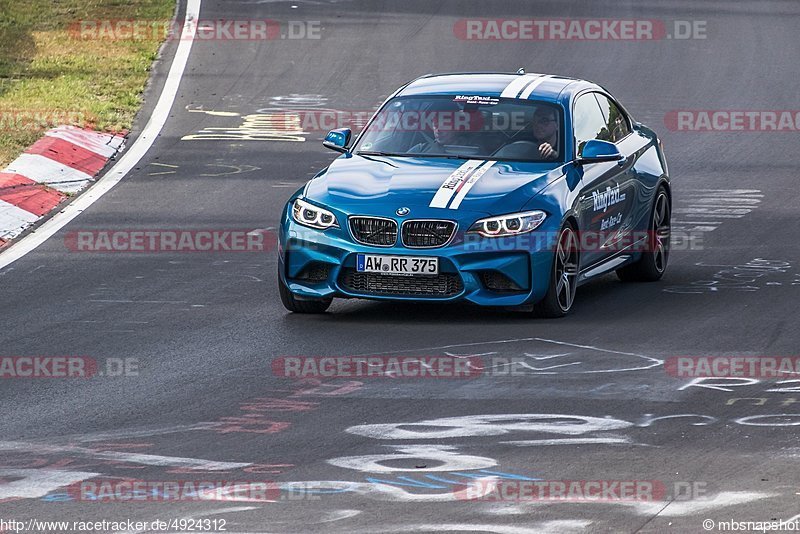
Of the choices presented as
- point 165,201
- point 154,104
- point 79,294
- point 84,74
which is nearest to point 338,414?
point 79,294

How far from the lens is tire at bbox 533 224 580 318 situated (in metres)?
11.5

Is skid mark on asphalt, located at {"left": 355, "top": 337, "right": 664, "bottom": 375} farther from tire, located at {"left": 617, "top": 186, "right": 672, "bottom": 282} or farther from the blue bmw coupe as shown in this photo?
tire, located at {"left": 617, "top": 186, "right": 672, "bottom": 282}

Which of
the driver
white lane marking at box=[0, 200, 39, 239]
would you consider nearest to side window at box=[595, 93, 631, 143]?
the driver

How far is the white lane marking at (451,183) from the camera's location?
11312 mm

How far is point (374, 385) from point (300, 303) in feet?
7.47

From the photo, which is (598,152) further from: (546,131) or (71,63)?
(71,63)

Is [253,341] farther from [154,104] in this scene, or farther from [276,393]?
[154,104]

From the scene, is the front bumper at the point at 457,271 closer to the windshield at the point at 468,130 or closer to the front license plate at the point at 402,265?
the front license plate at the point at 402,265

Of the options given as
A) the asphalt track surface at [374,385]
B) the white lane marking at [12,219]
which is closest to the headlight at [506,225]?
the asphalt track surface at [374,385]

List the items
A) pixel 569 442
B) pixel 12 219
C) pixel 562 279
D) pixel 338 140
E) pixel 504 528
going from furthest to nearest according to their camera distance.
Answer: pixel 12 219 → pixel 338 140 → pixel 562 279 → pixel 569 442 → pixel 504 528

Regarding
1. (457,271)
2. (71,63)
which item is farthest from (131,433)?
(71,63)

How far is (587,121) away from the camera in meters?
12.9

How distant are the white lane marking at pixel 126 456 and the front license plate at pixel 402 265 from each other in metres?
3.38

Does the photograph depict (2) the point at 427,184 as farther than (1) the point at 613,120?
No
